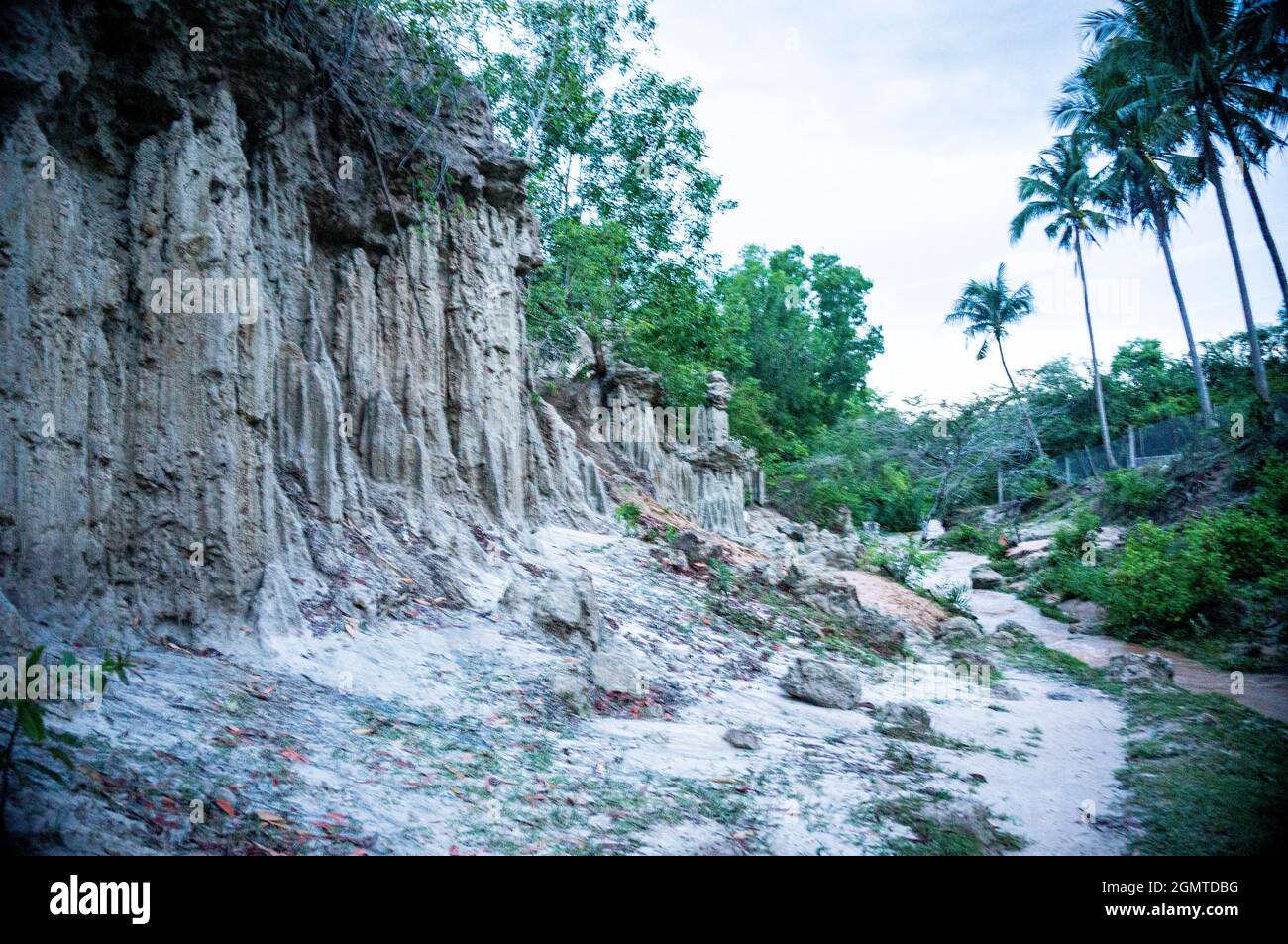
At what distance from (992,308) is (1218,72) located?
883 inches

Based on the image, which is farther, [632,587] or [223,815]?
[632,587]

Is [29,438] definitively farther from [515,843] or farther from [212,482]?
[515,843]

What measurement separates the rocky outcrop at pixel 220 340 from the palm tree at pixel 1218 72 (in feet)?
45.6

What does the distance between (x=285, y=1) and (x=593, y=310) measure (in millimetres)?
12523

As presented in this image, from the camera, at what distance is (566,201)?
2441 cm

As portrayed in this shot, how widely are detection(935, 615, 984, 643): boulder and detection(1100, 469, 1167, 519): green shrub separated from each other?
322 inches

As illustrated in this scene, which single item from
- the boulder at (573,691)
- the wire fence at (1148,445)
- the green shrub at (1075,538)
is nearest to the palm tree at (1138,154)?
the wire fence at (1148,445)

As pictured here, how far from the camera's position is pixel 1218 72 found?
627 inches

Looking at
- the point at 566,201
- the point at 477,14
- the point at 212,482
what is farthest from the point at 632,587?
the point at 566,201

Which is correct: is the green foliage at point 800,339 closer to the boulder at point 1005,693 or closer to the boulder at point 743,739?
the boulder at point 1005,693

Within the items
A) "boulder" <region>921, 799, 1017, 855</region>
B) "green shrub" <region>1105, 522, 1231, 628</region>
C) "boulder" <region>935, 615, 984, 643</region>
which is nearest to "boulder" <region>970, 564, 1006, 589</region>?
"green shrub" <region>1105, 522, 1231, 628</region>

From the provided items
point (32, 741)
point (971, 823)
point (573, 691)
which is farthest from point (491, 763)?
point (971, 823)

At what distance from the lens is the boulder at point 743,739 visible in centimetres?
740

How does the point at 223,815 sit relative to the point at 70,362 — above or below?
below
